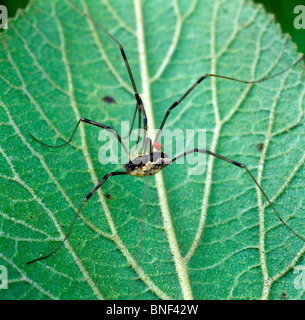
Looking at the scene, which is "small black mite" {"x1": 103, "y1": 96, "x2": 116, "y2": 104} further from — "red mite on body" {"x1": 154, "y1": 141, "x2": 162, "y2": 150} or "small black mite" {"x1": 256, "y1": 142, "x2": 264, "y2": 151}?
"small black mite" {"x1": 256, "y1": 142, "x2": 264, "y2": 151}

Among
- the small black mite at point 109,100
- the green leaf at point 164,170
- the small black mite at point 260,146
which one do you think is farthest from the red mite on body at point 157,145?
the small black mite at point 260,146

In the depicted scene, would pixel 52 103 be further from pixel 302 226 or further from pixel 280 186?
pixel 302 226

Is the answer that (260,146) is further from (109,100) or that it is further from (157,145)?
(109,100)

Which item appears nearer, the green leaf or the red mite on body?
the green leaf

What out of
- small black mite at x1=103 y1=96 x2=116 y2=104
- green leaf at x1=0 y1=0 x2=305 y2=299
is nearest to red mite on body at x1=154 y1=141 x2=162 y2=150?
green leaf at x1=0 y1=0 x2=305 y2=299

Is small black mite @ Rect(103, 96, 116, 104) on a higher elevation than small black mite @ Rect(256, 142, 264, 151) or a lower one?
higher

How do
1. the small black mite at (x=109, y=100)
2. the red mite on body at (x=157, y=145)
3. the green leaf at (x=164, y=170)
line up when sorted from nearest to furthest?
the green leaf at (x=164, y=170) < the red mite on body at (x=157, y=145) < the small black mite at (x=109, y=100)

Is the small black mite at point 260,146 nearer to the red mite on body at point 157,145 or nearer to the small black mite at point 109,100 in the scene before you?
the red mite on body at point 157,145

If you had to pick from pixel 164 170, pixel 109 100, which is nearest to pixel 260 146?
pixel 164 170

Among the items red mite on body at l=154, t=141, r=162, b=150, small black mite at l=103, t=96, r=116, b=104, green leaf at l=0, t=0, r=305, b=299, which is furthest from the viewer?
small black mite at l=103, t=96, r=116, b=104
